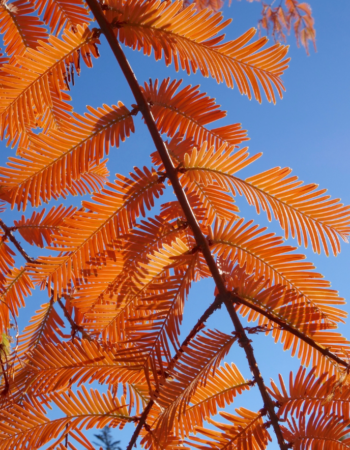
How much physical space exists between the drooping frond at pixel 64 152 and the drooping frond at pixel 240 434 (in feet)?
1.62

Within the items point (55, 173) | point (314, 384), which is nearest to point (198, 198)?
point (55, 173)

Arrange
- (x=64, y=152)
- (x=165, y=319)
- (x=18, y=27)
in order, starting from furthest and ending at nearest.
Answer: (x=18, y=27) → (x=64, y=152) → (x=165, y=319)

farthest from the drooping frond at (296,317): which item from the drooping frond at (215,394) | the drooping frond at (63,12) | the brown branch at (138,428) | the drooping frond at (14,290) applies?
the drooping frond at (63,12)

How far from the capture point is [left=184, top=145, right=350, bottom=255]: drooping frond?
733 mm

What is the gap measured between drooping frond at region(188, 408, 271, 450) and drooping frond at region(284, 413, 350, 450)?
1.7 inches

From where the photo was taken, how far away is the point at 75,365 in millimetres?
708

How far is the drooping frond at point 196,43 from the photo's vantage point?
0.75 meters

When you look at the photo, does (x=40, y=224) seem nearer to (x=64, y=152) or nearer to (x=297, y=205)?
(x=64, y=152)

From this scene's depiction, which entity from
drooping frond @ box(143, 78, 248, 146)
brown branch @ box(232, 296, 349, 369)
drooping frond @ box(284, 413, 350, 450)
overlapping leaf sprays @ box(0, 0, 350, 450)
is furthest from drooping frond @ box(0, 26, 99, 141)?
drooping frond @ box(284, 413, 350, 450)

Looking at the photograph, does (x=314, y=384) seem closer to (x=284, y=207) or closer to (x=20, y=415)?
(x=284, y=207)

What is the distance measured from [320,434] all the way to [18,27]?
108 cm

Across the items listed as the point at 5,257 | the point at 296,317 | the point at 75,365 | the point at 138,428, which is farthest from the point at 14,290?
the point at 296,317

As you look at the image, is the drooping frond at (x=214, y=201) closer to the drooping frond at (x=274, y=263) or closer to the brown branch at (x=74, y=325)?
the drooping frond at (x=274, y=263)

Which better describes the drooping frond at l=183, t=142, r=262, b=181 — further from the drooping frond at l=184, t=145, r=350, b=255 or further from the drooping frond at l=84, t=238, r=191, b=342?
the drooping frond at l=84, t=238, r=191, b=342
